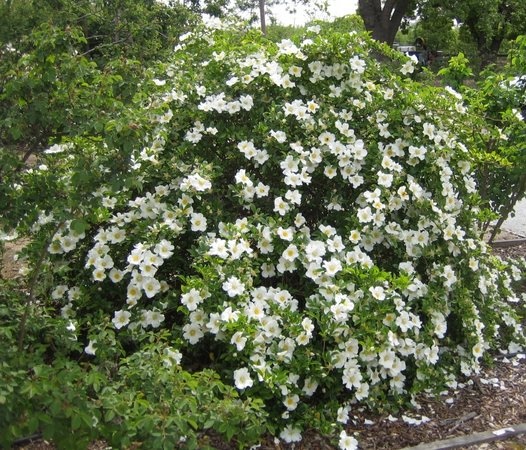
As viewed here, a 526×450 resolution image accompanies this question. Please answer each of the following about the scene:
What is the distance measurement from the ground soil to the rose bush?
0.09 metres

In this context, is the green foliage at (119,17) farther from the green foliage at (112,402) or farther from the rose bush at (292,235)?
the green foliage at (112,402)

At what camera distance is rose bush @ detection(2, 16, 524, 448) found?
268 centimetres

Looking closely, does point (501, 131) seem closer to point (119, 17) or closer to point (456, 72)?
point (456, 72)

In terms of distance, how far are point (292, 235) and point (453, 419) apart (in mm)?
1155

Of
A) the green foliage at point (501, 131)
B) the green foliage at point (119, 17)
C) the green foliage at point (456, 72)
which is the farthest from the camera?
the green foliage at point (119, 17)

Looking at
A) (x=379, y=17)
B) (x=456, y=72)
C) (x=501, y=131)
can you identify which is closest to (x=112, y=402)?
(x=501, y=131)

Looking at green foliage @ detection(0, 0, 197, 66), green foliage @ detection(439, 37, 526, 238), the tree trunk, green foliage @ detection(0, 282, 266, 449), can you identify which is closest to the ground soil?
green foliage @ detection(0, 282, 266, 449)

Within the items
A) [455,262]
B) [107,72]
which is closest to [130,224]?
[107,72]

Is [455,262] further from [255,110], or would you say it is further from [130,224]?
[130,224]

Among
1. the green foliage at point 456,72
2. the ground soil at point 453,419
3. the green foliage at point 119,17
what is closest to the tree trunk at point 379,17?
the green foliage at point 119,17

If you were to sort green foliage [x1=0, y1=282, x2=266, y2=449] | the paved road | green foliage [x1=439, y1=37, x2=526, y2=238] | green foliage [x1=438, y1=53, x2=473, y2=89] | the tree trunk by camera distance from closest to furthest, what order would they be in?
green foliage [x1=0, y1=282, x2=266, y2=449] < green foliage [x1=439, y1=37, x2=526, y2=238] < green foliage [x1=438, y1=53, x2=473, y2=89] < the paved road < the tree trunk

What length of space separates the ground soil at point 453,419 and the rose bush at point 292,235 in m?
0.09

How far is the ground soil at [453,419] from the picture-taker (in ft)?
8.98

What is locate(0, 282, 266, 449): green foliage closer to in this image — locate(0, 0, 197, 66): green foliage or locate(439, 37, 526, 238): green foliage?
locate(439, 37, 526, 238): green foliage
